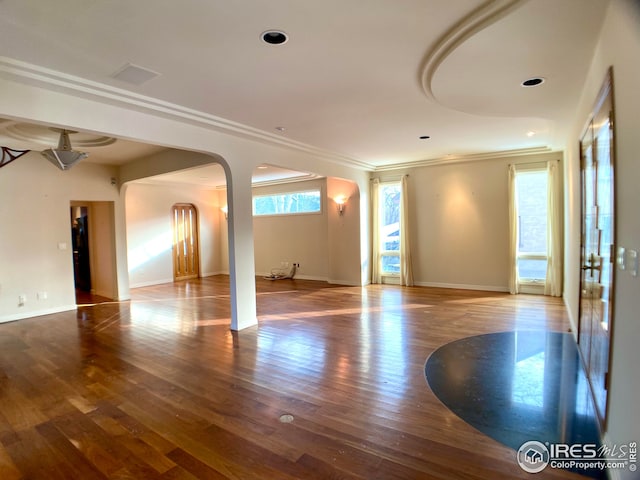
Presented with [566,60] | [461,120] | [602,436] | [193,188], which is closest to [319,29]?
[566,60]

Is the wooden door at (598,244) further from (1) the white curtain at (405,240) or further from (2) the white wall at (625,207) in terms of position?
(1) the white curtain at (405,240)

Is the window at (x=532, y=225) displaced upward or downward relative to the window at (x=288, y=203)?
downward

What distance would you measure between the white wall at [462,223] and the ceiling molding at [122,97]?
3772mm

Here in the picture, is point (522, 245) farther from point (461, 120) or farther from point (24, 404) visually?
point (24, 404)

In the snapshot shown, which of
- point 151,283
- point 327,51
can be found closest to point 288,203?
point 151,283

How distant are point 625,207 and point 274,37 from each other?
237 centimetres

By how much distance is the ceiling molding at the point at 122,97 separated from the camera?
8.77ft

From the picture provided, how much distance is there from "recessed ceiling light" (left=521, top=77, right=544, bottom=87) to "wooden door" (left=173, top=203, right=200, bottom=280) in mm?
9170

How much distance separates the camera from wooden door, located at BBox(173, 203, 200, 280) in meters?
9.89

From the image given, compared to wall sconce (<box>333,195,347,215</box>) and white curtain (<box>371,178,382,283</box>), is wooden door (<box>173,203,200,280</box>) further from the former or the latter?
white curtain (<box>371,178,382,283</box>)

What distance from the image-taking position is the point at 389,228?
8.25m

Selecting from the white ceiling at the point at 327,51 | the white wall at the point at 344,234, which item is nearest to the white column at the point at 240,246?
the white ceiling at the point at 327,51

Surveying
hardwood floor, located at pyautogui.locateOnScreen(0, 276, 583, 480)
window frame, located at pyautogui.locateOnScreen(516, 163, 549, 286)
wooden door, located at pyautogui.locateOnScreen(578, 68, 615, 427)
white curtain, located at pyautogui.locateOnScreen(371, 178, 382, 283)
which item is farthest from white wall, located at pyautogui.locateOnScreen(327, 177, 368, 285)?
wooden door, located at pyautogui.locateOnScreen(578, 68, 615, 427)

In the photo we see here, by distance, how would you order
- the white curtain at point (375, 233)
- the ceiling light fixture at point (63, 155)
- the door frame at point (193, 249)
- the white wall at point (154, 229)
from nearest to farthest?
1. the ceiling light fixture at point (63, 155)
2. the white curtain at point (375, 233)
3. the white wall at point (154, 229)
4. the door frame at point (193, 249)
